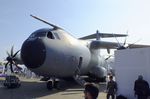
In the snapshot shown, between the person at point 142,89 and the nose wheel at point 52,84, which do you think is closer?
the person at point 142,89

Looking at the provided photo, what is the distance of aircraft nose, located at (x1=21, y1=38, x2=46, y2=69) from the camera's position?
58.5 feet

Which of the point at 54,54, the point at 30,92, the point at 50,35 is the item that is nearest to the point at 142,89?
the point at 54,54

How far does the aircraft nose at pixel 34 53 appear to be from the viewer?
1783 centimetres

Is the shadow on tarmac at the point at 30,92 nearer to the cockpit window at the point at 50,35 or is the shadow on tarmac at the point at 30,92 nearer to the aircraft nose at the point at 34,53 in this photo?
the aircraft nose at the point at 34,53

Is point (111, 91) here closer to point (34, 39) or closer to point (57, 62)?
point (57, 62)

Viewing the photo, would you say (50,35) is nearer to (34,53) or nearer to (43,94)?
(34,53)

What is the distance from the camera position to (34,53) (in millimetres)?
17891

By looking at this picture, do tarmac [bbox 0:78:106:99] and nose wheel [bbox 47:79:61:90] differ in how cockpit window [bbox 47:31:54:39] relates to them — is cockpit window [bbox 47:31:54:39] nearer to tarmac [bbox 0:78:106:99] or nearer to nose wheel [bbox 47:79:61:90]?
nose wheel [bbox 47:79:61:90]

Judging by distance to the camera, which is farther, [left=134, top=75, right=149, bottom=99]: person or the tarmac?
the tarmac

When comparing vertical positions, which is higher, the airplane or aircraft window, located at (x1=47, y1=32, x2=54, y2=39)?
aircraft window, located at (x1=47, y1=32, x2=54, y2=39)

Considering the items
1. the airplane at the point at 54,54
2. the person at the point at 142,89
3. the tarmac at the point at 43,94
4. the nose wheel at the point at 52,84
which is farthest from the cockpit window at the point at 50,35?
the person at the point at 142,89

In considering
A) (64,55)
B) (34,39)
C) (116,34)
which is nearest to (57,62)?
(64,55)

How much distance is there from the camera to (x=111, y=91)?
1429 centimetres

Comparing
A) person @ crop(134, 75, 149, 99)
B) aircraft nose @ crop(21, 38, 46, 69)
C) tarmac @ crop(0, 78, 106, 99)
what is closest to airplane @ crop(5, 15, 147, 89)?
aircraft nose @ crop(21, 38, 46, 69)
